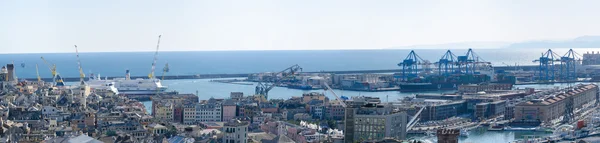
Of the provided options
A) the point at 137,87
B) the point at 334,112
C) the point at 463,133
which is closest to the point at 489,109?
the point at 334,112

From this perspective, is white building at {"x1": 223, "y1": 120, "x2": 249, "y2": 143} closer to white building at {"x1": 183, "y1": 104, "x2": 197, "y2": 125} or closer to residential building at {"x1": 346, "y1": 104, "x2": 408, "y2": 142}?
residential building at {"x1": 346, "y1": 104, "x2": 408, "y2": 142}

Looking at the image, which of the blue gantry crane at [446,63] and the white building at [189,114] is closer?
the white building at [189,114]

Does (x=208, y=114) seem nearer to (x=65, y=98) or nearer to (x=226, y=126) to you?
(x=65, y=98)

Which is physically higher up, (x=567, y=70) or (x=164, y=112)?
(x=567, y=70)

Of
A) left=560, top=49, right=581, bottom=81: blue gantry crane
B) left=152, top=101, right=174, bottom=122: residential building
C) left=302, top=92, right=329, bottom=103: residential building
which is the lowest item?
left=152, top=101, right=174, bottom=122: residential building

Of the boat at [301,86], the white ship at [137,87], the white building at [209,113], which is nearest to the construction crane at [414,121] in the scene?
the white building at [209,113]

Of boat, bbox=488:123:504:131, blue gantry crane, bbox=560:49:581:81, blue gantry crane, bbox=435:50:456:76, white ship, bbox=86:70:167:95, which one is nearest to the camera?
boat, bbox=488:123:504:131

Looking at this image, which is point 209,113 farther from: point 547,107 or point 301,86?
point 301,86

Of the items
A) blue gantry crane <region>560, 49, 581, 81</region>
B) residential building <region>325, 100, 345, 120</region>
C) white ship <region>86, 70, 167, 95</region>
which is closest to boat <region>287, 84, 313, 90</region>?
white ship <region>86, 70, 167, 95</region>

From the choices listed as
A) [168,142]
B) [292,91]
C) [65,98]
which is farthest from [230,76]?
[168,142]

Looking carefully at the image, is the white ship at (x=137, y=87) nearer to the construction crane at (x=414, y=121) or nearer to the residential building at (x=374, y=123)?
the construction crane at (x=414, y=121)

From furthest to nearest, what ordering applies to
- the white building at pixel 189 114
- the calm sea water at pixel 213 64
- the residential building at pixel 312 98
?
the calm sea water at pixel 213 64 → the residential building at pixel 312 98 → the white building at pixel 189 114

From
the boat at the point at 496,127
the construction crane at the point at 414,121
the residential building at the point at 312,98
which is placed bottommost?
the boat at the point at 496,127
